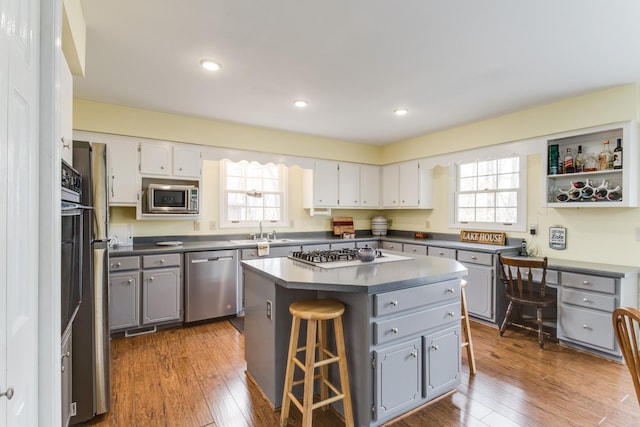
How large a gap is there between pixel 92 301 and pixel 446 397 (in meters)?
2.37

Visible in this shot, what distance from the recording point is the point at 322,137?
4953mm

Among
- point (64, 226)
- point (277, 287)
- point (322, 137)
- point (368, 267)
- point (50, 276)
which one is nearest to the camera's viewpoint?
point (50, 276)

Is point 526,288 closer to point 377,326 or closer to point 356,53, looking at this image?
point 377,326

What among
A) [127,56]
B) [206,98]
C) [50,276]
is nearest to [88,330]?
[50,276]

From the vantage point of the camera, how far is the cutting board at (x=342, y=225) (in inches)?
208

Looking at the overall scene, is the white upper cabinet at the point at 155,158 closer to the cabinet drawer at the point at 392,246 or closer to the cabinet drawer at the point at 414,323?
the cabinet drawer at the point at 414,323

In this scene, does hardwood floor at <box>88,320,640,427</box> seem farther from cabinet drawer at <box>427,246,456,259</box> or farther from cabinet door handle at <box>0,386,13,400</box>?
cabinet door handle at <box>0,386,13,400</box>

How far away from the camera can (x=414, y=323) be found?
2.00 metres

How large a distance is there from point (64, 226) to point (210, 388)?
163cm

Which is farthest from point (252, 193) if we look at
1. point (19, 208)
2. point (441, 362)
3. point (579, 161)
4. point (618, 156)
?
point (618, 156)

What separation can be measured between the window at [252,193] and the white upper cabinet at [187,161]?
0.50m

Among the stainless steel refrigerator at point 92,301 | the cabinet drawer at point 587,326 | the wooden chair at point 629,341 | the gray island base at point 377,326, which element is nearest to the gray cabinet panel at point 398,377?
the gray island base at point 377,326

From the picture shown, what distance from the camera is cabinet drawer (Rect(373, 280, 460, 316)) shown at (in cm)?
184

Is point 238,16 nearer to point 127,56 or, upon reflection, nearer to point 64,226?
point 127,56
